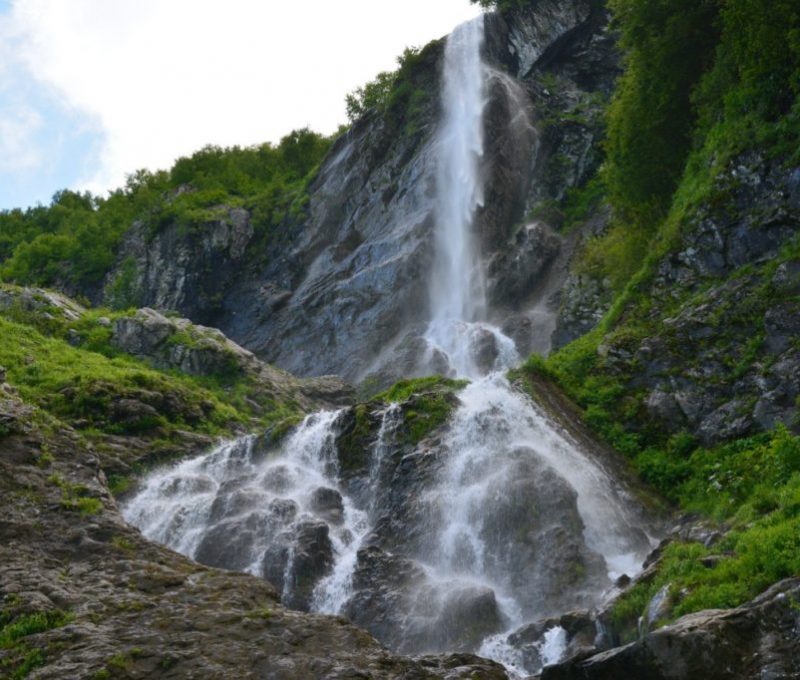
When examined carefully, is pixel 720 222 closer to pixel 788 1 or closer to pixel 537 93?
pixel 788 1

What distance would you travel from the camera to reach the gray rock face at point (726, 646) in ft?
26.3

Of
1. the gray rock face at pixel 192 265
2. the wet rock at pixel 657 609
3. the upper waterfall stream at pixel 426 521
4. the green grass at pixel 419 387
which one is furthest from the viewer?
the gray rock face at pixel 192 265

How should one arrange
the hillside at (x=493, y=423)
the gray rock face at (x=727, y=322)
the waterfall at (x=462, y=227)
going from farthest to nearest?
the waterfall at (x=462, y=227) → the gray rock face at (x=727, y=322) → the hillside at (x=493, y=423)

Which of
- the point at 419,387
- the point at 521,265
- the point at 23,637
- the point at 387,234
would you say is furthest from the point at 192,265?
the point at 23,637

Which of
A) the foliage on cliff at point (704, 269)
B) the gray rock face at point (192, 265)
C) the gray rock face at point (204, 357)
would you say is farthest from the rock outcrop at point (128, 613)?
the gray rock face at point (192, 265)

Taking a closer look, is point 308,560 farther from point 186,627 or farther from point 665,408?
point 665,408

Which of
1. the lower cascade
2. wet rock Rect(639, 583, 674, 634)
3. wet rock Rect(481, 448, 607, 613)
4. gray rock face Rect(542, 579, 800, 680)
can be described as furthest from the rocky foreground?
the lower cascade

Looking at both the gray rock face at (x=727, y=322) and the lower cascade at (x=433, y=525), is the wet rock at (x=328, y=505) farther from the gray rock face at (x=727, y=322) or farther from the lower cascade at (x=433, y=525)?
the gray rock face at (x=727, y=322)

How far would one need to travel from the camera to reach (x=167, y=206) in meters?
50.5

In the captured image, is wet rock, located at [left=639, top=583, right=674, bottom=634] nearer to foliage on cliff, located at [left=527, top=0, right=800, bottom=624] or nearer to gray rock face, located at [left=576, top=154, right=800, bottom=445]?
foliage on cliff, located at [left=527, top=0, right=800, bottom=624]

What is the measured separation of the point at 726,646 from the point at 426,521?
36.4ft

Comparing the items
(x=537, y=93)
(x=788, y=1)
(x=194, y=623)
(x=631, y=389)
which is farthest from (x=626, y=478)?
(x=537, y=93)

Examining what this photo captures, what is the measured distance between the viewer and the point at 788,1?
20.1 metres

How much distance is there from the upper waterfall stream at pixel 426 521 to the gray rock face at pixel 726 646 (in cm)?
468
